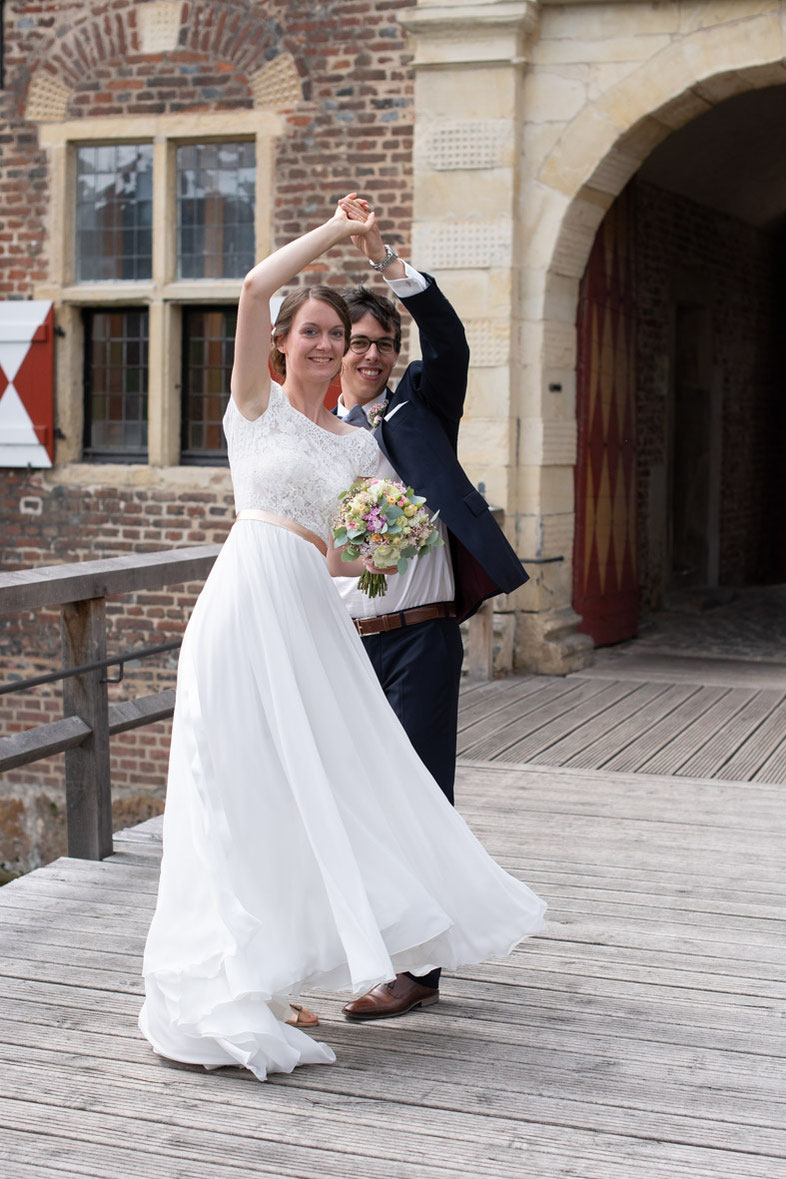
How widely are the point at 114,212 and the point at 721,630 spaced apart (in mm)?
5037

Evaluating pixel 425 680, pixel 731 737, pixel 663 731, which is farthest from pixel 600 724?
pixel 425 680

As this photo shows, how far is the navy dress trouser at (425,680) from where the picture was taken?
358 cm

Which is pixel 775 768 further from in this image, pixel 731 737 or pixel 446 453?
pixel 446 453

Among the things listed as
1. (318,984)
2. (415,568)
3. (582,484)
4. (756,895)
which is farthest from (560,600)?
(318,984)

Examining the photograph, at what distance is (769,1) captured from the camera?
771 cm

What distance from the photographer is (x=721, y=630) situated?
10617mm

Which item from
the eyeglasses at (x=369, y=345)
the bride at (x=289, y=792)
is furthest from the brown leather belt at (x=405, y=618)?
the eyeglasses at (x=369, y=345)

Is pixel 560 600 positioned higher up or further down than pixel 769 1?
further down

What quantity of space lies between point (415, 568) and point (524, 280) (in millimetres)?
5081

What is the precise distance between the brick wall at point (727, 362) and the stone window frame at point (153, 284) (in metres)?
3.15

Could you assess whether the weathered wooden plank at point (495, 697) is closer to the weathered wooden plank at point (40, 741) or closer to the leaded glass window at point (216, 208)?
the weathered wooden plank at point (40, 741)

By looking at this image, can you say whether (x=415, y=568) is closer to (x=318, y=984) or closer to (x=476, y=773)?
(x=318, y=984)

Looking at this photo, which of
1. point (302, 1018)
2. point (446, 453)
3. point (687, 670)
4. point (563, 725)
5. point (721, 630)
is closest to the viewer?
point (302, 1018)

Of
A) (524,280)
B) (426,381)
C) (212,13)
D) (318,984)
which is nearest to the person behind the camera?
(318,984)
